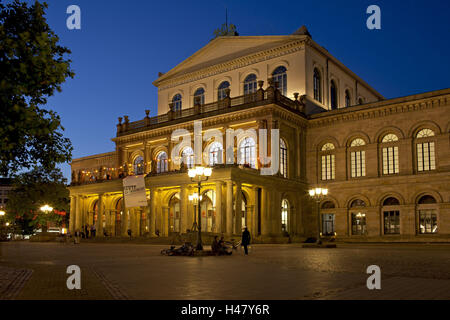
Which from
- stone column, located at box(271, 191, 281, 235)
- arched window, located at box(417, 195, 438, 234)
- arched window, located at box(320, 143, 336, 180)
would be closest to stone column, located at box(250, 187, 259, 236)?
stone column, located at box(271, 191, 281, 235)

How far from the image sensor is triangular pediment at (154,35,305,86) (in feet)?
153

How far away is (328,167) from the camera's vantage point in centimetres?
4319

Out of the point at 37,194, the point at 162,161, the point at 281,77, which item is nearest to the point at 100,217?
the point at 162,161

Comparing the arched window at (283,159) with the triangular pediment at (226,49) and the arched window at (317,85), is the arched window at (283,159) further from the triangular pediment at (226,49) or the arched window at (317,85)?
the triangular pediment at (226,49)

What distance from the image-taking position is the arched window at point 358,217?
4038 centimetres

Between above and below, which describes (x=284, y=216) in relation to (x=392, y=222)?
above

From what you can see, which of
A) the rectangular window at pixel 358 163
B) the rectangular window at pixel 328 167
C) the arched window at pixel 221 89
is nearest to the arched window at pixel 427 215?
the rectangular window at pixel 358 163

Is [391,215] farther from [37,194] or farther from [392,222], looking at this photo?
[37,194]

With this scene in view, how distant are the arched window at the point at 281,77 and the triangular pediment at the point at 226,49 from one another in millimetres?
2322

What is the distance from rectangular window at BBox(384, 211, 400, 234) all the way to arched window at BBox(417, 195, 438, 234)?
5.57 feet

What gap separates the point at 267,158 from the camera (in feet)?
130

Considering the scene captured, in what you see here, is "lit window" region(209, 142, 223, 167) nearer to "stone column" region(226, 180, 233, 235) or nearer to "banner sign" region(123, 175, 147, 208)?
"banner sign" region(123, 175, 147, 208)

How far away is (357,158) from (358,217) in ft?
16.9

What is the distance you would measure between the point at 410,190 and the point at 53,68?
109 feet
